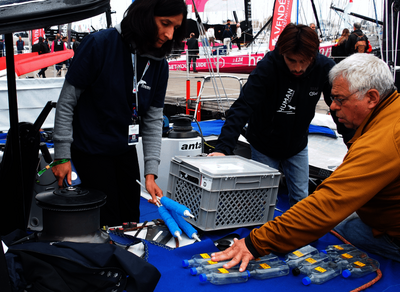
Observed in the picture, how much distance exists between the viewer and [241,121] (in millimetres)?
2273

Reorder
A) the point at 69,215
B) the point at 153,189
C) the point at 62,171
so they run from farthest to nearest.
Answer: the point at 153,189 → the point at 62,171 → the point at 69,215

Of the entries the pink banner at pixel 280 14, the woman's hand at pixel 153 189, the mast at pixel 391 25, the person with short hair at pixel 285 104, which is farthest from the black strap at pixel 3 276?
the pink banner at pixel 280 14

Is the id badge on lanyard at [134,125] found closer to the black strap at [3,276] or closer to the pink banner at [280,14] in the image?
the black strap at [3,276]

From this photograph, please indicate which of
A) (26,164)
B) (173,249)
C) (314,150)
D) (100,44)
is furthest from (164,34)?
(314,150)

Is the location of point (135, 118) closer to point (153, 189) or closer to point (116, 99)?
point (116, 99)

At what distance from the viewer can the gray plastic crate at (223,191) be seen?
1602 millimetres

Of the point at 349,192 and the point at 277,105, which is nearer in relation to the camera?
the point at 349,192

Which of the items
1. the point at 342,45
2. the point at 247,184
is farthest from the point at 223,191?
the point at 342,45

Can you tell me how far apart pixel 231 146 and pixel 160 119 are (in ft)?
1.43

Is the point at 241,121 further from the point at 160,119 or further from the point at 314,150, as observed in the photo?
the point at 314,150

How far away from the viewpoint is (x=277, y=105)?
95.4 inches

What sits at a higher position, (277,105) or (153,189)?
(277,105)

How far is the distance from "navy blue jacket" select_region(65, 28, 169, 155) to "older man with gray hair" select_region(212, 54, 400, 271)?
2.67ft

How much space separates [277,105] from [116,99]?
1085 millimetres
